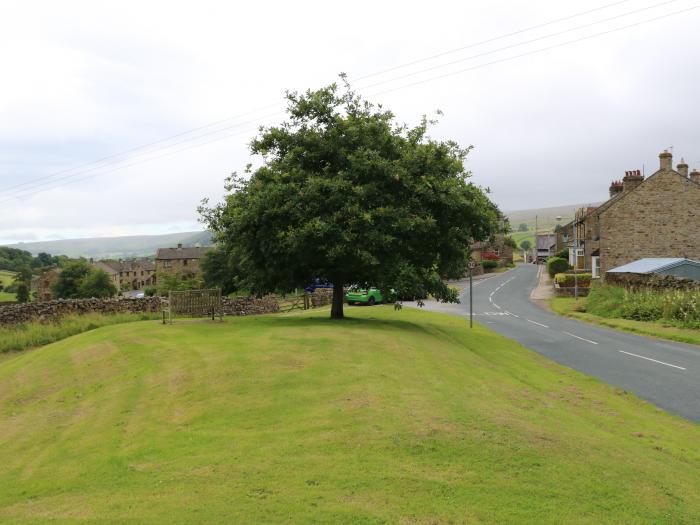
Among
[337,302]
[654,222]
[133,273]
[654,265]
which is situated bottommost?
[133,273]

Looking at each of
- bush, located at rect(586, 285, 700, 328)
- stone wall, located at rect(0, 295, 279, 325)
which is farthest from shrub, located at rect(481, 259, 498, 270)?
stone wall, located at rect(0, 295, 279, 325)

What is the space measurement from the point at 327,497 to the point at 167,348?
11085mm

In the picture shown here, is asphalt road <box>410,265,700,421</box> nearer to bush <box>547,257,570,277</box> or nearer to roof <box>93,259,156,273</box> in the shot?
bush <box>547,257,570,277</box>

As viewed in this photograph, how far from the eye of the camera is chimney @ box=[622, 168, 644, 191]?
51.9 metres

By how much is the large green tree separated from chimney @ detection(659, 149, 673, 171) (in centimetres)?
3564

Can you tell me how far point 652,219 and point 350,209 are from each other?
41305 mm

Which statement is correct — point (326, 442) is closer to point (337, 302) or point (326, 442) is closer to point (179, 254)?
point (337, 302)

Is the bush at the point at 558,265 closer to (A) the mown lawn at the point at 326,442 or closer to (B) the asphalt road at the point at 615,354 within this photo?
(B) the asphalt road at the point at 615,354

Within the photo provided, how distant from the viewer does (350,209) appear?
1956 cm

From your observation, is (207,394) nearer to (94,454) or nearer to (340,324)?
(94,454)

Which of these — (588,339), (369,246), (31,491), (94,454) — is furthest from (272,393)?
(588,339)

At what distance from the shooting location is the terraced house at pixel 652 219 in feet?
161

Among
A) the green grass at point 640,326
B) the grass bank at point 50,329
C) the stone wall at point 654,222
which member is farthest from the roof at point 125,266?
the green grass at point 640,326

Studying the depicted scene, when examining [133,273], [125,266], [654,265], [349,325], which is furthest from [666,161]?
[125,266]
